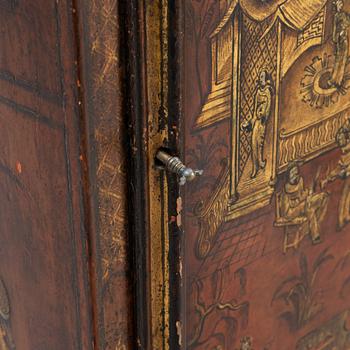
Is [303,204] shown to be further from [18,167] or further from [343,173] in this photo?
[18,167]

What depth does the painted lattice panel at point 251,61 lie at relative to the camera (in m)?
1.33

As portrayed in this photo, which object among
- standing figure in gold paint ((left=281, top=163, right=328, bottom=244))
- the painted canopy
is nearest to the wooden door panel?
the painted canopy

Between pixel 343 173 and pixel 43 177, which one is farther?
pixel 343 173

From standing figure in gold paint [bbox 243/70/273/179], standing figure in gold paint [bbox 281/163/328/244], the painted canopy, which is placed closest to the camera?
the painted canopy

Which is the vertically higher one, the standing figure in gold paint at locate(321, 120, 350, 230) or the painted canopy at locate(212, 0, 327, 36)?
the painted canopy at locate(212, 0, 327, 36)

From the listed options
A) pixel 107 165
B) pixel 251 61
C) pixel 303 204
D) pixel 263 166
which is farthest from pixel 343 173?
pixel 107 165

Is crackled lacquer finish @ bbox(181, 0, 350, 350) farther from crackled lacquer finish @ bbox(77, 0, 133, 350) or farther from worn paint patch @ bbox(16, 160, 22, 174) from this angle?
worn paint patch @ bbox(16, 160, 22, 174)

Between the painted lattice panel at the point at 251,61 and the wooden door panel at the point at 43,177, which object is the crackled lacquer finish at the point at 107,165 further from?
the painted lattice panel at the point at 251,61

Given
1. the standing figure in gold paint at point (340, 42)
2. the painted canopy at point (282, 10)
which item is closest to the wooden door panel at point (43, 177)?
the painted canopy at point (282, 10)

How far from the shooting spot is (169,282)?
134 cm

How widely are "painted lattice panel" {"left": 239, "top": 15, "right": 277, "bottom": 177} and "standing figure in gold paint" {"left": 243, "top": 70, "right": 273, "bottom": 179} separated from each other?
0.04 ft

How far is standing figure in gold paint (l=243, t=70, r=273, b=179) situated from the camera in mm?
1390

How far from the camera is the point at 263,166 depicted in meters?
1.46

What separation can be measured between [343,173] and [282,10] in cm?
45
